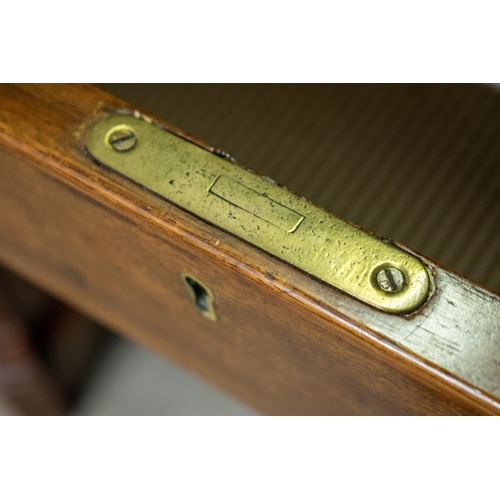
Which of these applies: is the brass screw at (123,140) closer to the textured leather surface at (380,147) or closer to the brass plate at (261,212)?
the brass plate at (261,212)

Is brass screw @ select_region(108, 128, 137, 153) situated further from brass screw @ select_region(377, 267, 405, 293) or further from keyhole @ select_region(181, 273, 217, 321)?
brass screw @ select_region(377, 267, 405, 293)

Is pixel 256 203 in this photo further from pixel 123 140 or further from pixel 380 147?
pixel 380 147

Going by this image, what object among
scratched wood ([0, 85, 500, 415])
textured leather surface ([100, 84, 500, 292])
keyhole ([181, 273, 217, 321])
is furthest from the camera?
textured leather surface ([100, 84, 500, 292])

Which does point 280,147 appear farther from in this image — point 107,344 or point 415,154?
point 107,344

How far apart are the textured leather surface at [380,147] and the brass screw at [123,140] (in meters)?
0.32

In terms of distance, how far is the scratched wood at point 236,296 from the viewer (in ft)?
1.57

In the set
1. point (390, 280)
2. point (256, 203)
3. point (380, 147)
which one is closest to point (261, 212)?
point (256, 203)

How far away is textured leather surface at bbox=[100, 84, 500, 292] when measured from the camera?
834mm

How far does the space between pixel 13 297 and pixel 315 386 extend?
0.81 meters

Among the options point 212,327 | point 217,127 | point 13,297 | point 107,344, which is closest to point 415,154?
point 217,127

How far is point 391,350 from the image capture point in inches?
18.7

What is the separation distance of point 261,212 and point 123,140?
14 centimetres

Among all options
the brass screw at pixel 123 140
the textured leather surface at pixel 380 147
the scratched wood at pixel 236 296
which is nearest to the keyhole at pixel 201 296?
the scratched wood at pixel 236 296

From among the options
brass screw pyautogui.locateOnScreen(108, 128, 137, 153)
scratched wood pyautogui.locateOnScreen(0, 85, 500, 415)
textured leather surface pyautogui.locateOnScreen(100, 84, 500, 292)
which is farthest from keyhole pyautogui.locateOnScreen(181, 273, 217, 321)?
textured leather surface pyautogui.locateOnScreen(100, 84, 500, 292)
